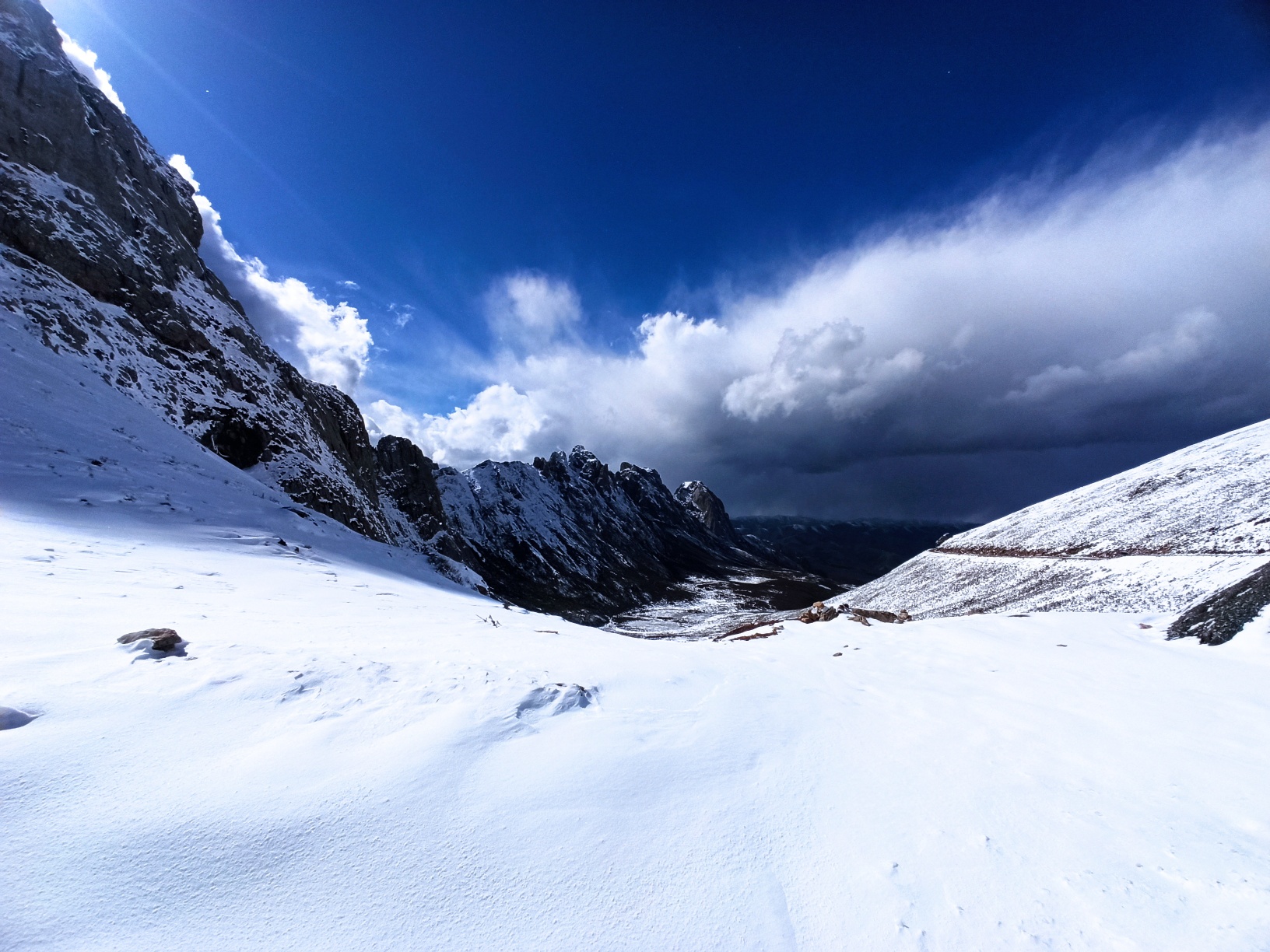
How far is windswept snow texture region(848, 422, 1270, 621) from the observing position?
24469mm

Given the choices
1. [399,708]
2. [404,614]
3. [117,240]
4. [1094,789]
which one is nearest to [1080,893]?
[1094,789]

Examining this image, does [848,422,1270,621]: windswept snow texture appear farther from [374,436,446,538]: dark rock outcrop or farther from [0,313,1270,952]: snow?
[374,436,446,538]: dark rock outcrop

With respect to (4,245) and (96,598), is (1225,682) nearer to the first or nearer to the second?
(96,598)

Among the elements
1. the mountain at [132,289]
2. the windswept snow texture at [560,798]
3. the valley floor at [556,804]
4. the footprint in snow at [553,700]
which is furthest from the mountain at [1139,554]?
the mountain at [132,289]

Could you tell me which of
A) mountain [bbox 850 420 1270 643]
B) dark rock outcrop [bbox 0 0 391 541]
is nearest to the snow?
mountain [bbox 850 420 1270 643]

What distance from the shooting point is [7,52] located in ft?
133

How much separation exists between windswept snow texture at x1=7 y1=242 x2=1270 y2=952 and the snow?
3 centimetres

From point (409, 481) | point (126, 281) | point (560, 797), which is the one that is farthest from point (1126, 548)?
point (409, 481)

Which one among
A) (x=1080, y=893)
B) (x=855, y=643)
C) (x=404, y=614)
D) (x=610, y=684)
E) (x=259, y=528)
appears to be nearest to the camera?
(x=1080, y=893)

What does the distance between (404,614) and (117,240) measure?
5371 centimetres

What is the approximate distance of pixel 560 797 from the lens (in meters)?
4.39

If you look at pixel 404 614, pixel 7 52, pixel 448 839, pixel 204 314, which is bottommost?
pixel 448 839

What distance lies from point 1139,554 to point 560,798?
43378 millimetres

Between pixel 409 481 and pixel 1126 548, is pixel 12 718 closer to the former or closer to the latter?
pixel 1126 548
